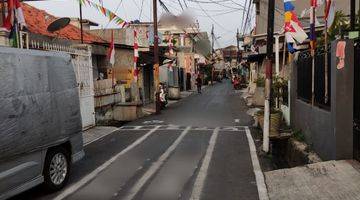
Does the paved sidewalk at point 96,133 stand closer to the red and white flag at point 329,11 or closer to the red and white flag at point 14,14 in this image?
the red and white flag at point 14,14

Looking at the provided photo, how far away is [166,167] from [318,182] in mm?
3569

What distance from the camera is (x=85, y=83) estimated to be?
59.8ft

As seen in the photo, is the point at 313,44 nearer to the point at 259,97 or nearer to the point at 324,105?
the point at 324,105

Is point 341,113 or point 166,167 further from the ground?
point 341,113

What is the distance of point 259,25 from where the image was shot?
3806 cm

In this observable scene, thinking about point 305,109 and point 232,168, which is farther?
point 305,109

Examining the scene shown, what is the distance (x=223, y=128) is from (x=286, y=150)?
4826 millimetres

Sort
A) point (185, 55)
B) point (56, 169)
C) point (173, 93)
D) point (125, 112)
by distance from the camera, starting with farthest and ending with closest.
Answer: point (185, 55) → point (173, 93) → point (125, 112) → point (56, 169)

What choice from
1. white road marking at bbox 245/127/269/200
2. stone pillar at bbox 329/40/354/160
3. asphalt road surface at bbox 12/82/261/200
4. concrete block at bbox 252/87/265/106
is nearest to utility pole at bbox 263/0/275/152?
white road marking at bbox 245/127/269/200

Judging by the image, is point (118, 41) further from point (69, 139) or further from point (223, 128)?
point (69, 139)

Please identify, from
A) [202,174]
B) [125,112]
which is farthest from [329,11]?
[125,112]

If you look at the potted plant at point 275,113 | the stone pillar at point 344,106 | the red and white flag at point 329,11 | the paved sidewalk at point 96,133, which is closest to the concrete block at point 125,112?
the paved sidewalk at point 96,133

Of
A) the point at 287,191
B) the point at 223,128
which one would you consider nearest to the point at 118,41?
the point at 223,128

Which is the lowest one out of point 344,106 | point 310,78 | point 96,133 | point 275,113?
point 96,133
